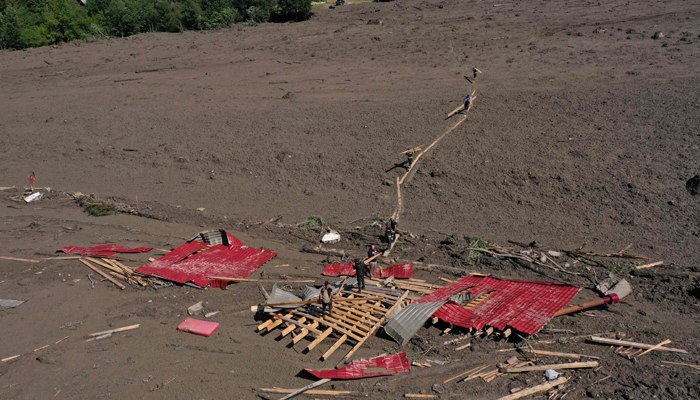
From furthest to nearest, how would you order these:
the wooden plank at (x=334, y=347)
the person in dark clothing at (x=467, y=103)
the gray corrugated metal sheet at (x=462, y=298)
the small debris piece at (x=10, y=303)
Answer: the person in dark clothing at (x=467, y=103) → the small debris piece at (x=10, y=303) → the gray corrugated metal sheet at (x=462, y=298) → the wooden plank at (x=334, y=347)

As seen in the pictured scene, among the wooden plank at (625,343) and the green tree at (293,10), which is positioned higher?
the green tree at (293,10)

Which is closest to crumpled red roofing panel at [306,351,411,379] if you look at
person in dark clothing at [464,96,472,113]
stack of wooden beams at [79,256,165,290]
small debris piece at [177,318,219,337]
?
small debris piece at [177,318,219,337]

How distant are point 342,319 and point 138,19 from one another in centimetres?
4465

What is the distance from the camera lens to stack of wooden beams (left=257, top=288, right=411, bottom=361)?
1042 cm

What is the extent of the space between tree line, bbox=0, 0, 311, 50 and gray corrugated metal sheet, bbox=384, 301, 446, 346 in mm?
34398

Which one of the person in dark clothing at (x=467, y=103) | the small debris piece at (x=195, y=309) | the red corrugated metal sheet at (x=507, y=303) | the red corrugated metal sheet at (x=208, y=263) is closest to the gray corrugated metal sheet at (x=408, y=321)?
the red corrugated metal sheet at (x=507, y=303)

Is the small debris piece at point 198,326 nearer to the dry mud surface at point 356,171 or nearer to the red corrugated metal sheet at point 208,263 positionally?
the dry mud surface at point 356,171

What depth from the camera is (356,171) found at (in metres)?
20.3

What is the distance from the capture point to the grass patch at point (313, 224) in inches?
662

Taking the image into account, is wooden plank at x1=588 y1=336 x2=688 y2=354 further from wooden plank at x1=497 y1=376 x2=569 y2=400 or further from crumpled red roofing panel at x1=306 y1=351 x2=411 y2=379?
crumpled red roofing panel at x1=306 y1=351 x2=411 y2=379

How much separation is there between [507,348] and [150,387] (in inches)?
308

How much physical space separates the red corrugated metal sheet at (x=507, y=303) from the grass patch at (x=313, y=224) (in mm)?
6140

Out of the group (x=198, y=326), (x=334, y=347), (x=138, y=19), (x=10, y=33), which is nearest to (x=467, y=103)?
(x=334, y=347)

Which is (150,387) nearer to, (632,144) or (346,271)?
(346,271)
